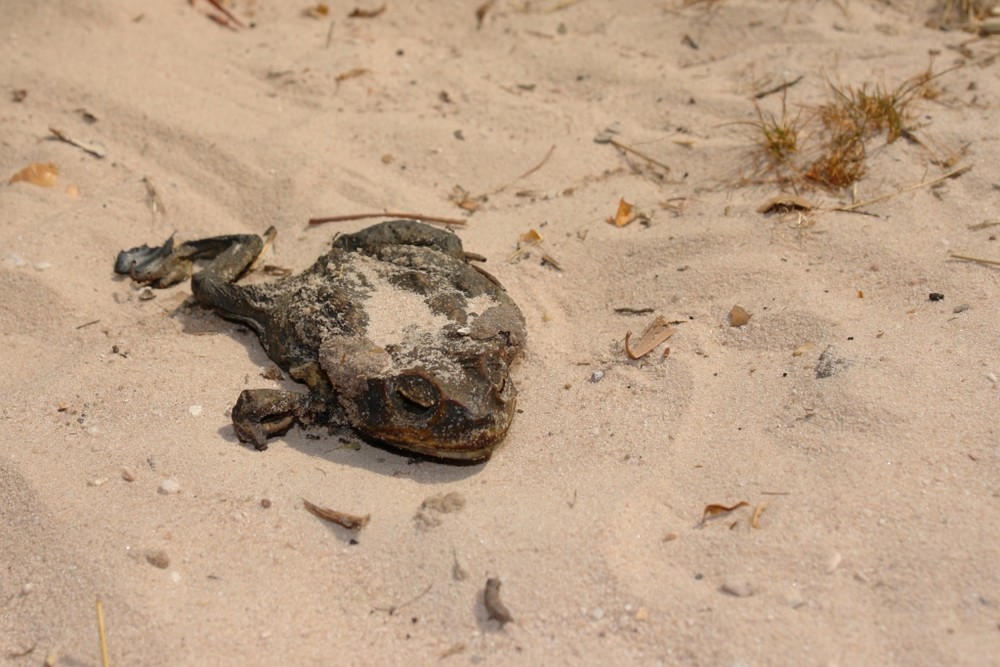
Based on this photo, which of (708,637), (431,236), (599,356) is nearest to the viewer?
(708,637)

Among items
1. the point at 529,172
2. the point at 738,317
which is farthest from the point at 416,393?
the point at 529,172

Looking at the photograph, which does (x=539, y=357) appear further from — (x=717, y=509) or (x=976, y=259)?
(x=976, y=259)

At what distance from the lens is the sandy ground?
2.81 m

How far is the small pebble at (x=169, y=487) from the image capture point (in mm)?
3254

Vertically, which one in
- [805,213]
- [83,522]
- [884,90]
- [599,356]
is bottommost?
[83,522]

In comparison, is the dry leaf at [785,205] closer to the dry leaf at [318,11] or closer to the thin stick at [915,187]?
the thin stick at [915,187]

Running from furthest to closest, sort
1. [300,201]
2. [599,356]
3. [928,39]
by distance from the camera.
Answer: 1. [928,39]
2. [300,201]
3. [599,356]

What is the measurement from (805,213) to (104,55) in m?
4.02

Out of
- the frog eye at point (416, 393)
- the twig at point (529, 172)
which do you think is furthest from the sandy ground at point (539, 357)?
the frog eye at point (416, 393)

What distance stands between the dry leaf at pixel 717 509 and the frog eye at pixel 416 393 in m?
0.96

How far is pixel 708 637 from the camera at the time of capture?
266cm

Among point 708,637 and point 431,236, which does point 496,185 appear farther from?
point 708,637

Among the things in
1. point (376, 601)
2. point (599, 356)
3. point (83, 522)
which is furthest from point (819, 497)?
point (83, 522)

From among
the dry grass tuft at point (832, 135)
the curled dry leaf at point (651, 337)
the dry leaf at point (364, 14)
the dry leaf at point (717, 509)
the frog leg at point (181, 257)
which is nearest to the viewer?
the dry leaf at point (717, 509)
